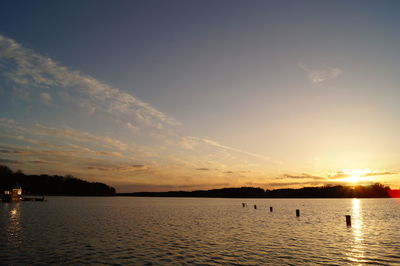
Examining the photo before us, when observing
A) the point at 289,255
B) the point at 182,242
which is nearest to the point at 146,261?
the point at 182,242

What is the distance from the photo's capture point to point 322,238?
1496 inches

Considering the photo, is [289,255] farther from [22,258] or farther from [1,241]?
[1,241]

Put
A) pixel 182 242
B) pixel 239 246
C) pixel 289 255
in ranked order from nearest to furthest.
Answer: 1. pixel 289 255
2. pixel 239 246
3. pixel 182 242

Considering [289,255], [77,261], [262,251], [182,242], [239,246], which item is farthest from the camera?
[182,242]

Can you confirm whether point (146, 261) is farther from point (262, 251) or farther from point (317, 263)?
point (317, 263)

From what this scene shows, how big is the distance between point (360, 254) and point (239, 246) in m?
11.3

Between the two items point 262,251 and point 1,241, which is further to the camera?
point 1,241

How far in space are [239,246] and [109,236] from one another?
16.6 m

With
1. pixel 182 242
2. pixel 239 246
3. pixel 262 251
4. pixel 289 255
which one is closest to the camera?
pixel 289 255

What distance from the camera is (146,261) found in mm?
23844

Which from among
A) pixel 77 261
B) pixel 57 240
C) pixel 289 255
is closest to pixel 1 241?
pixel 57 240

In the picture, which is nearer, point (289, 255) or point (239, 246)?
point (289, 255)

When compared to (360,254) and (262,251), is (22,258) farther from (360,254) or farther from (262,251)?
(360,254)

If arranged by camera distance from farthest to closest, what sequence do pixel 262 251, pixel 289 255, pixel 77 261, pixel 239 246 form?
1. pixel 239 246
2. pixel 262 251
3. pixel 289 255
4. pixel 77 261
